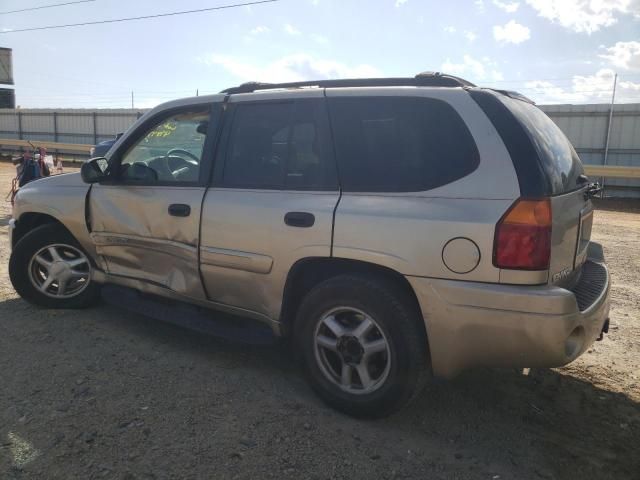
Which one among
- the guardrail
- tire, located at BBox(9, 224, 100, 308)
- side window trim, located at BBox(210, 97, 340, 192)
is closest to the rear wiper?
side window trim, located at BBox(210, 97, 340, 192)

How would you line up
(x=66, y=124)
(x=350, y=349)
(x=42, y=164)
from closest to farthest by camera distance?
(x=350, y=349), (x=42, y=164), (x=66, y=124)

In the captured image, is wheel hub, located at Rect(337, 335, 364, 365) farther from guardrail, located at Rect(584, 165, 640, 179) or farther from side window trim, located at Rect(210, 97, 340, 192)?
guardrail, located at Rect(584, 165, 640, 179)

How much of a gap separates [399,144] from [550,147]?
0.83 meters

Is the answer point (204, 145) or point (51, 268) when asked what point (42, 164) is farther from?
point (204, 145)

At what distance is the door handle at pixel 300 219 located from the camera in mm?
3072

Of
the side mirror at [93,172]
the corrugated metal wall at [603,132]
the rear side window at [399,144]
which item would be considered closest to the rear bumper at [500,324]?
the rear side window at [399,144]

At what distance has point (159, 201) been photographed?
381cm

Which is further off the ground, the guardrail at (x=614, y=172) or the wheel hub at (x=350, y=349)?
the guardrail at (x=614, y=172)

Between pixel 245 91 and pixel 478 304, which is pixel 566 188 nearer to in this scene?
pixel 478 304

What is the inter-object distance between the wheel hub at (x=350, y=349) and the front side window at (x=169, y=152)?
1.59 metres

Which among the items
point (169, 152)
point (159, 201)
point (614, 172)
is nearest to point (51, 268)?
point (159, 201)

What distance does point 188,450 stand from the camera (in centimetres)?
272

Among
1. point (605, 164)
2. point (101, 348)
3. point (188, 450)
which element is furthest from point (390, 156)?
point (605, 164)

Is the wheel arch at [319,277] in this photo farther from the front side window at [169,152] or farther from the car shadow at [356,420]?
the front side window at [169,152]
